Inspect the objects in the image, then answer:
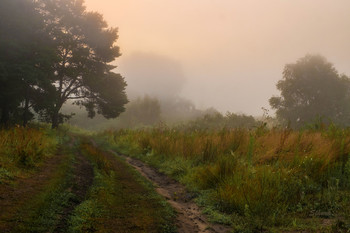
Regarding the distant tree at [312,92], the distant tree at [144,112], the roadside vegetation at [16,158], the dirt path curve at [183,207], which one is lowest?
the dirt path curve at [183,207]

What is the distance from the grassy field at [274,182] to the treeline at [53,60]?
12026 millimetres

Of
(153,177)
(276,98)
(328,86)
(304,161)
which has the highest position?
(328,86)

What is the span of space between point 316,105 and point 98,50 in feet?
97.1

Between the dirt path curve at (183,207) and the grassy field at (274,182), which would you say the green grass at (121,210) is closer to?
the dirt path curve at (183,207)

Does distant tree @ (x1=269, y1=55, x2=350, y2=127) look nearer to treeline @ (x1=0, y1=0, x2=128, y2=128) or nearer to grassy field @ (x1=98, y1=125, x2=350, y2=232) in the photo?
treeline @ (x1=0, y1=0, x2=128, y2=128)

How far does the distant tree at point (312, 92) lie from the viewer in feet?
117

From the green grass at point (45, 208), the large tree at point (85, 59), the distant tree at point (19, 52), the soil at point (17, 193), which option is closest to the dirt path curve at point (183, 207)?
the green grass at point (45, 208)

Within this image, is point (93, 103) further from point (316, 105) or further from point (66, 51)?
point (316, 105)

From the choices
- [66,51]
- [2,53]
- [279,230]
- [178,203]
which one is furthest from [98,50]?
[279,230]

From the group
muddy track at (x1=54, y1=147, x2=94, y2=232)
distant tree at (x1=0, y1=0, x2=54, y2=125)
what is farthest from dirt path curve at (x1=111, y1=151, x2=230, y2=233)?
distant tree at (x1=0, y1=0, x2=54, y2=125)

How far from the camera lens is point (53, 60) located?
54.9 ft

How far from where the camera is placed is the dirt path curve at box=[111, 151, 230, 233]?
3501 millimetres

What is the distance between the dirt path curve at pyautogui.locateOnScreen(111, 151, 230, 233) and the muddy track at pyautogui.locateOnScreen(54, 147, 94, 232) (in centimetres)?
143

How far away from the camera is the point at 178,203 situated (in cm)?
465
